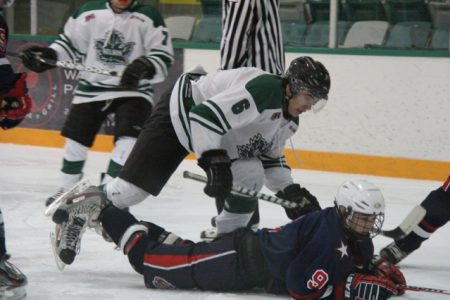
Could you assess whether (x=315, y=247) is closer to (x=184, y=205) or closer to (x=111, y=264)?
(x=111, y=264)

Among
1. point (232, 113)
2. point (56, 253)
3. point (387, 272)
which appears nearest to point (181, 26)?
point (56, 253)

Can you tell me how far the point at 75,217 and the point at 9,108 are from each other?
1.74ft

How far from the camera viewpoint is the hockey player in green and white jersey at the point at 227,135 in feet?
10.3

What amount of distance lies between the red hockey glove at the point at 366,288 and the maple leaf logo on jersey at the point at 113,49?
1870mm

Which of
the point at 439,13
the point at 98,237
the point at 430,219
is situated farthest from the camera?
the point at 439,13

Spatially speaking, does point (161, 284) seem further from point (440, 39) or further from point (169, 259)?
point (440, 39)

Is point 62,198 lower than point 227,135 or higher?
lower

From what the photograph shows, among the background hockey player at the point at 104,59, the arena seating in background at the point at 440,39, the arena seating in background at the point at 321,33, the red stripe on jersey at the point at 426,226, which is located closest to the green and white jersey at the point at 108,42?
the background hockey player at the point at 104,59

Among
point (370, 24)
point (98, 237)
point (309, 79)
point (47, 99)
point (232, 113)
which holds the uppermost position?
point (309, 79)

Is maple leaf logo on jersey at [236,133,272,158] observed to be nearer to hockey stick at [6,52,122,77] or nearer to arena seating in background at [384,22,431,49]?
hockey stick at [6,52,122,77]

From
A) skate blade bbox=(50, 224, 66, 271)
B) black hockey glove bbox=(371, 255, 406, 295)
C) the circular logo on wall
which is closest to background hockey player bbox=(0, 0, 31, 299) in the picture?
skate blade bbox=(50, 224, 66, 271)

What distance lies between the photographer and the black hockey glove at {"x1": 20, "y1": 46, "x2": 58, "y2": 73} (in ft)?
13.9

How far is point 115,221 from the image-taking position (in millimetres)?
3277

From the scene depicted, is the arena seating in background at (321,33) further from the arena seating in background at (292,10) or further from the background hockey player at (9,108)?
the background hockey player at (9,108)
